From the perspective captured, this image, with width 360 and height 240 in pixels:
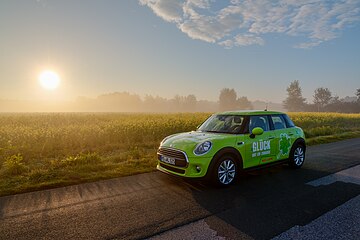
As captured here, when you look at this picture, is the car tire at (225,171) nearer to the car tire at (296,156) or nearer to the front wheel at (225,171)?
the front wheel at (225,171)

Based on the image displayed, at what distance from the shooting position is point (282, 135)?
669 centimetres

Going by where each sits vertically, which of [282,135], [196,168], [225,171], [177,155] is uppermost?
[282,135]

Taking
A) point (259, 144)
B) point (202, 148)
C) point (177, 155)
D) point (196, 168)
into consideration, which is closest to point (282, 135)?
point (259, 144)

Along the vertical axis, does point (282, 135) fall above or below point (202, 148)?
above

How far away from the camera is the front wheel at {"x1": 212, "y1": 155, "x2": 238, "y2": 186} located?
5.17 metres

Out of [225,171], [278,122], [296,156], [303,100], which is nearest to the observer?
[225,171]

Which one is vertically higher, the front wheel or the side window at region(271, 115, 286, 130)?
the side window at region(271, 115, 286, 130)

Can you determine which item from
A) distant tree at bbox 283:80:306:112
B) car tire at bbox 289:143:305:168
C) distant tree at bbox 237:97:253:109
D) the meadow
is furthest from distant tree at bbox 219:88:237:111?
car tire at bbox 289:143:305:168

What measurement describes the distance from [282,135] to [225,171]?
2434 millimetres

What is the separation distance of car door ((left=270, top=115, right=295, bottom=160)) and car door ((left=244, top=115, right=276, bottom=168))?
23 cm

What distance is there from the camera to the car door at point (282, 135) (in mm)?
6586

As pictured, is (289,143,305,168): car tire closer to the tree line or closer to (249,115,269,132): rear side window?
(249,115,269,132): rear side window

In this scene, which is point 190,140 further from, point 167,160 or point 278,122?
point 278,122

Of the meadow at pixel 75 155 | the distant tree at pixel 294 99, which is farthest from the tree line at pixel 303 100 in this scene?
the meadow at pixel 75 155
